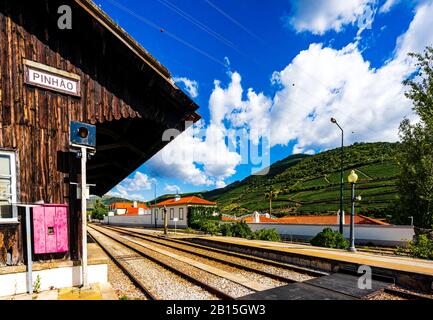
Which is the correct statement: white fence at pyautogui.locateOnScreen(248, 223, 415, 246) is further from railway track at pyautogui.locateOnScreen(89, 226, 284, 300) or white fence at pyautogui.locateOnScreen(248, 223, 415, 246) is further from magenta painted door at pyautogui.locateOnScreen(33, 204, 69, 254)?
magenta painted door at pyautogui.locateOnScreen(33, 204, 69, 254)

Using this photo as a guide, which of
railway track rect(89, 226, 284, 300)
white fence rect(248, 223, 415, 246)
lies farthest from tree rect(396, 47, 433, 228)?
railway track rect(89, 226, 284, 300)

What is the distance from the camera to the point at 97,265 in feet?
19.9

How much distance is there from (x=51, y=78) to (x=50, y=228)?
11.6 ft

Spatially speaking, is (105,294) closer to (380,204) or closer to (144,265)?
(144,265)

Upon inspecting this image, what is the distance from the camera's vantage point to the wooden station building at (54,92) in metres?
5.40

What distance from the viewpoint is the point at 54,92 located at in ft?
19.8

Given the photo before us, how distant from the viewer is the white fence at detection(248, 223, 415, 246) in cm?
2050

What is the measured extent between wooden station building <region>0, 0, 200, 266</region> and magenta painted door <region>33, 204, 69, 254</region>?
17cm

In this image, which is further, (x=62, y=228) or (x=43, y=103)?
(x=43, y=103)

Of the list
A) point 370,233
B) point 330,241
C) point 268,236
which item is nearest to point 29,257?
point 330,241
